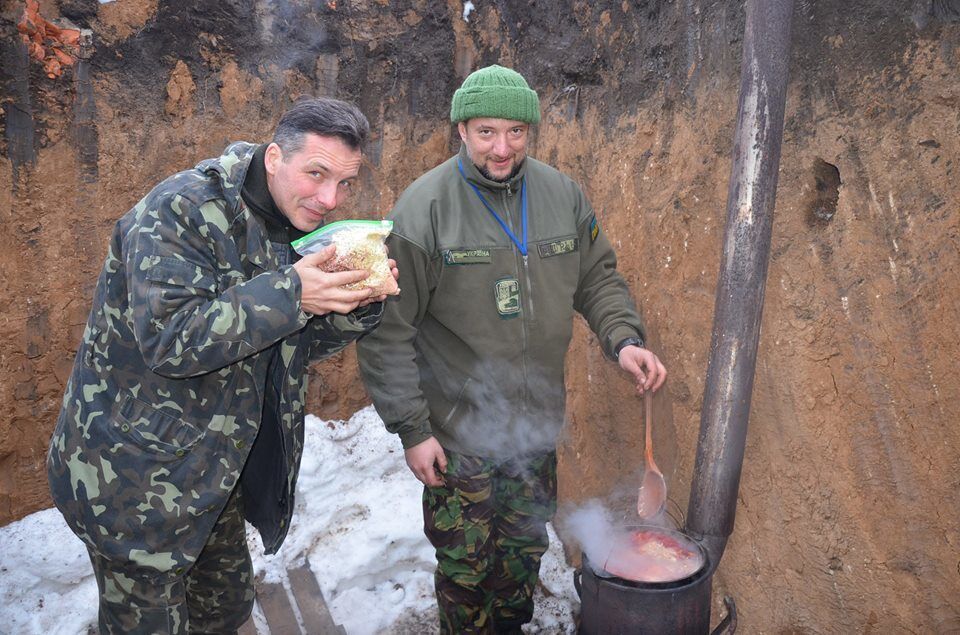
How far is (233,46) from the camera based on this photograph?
4961 millimetres

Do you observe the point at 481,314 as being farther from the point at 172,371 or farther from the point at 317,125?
the point at 172,371

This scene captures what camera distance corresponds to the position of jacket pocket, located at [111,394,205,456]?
2369 millimetres

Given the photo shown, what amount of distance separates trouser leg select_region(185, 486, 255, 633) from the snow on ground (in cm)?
92

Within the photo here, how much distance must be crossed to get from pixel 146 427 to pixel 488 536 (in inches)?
65.0

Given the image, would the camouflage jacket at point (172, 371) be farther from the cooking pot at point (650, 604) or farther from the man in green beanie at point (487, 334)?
the cooking pot at point (650, 604)

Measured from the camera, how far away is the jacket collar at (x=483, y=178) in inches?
123

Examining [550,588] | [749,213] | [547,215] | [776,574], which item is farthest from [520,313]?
[550,588]

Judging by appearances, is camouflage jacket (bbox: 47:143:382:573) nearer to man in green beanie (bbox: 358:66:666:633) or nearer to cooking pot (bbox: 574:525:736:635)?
man in green beanie (bbox: 358:66:666:633)

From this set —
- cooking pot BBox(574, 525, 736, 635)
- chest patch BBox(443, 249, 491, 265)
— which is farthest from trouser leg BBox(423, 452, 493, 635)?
chest patch BBox(443, 249, 491, 265)

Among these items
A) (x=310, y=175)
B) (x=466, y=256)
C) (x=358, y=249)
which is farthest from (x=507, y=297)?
(x=310, y=175)

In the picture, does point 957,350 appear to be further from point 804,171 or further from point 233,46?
point 233,46

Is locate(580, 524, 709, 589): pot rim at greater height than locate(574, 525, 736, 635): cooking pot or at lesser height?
greater

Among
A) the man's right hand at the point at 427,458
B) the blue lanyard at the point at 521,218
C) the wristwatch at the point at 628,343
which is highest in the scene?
the blue lanyard at the point at 521,218

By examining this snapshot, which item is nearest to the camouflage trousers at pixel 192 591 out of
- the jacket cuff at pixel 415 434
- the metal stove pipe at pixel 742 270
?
the jacket cuff at pixel 415 434
